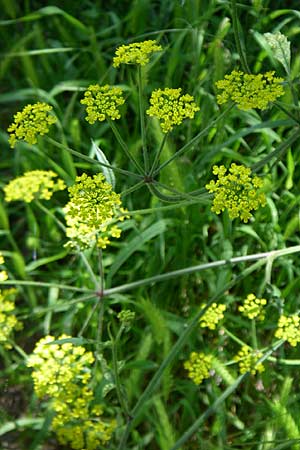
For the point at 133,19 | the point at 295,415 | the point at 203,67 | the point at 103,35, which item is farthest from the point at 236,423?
the point at 103,35

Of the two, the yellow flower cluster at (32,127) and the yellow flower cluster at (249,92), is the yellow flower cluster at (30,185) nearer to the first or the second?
the yellow flower cluster at (32,127)

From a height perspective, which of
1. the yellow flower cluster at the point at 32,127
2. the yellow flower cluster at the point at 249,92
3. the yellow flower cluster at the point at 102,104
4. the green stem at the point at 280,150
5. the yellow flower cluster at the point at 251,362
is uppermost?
the yellow flower cluster at the point at 249,92

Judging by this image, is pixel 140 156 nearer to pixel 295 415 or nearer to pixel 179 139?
pixel 179 139

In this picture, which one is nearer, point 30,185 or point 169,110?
point 169,110

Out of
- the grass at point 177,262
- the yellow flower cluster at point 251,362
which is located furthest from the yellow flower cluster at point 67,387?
the yellow flower cluster at point 251,362

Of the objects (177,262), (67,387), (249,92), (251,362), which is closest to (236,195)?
(249,92)

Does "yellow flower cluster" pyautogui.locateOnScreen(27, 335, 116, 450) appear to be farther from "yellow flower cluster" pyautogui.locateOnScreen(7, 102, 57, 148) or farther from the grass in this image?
"yellow flower cluster" pyautogui.locateOnScreen(7, 102, 57, 148)

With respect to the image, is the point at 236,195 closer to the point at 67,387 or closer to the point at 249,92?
the point at 249,92

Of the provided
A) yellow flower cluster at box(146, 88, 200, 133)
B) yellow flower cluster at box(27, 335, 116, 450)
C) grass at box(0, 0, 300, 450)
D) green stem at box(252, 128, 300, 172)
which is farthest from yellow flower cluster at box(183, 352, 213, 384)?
yellow flower cluster at box(146, 88, 200, 133)
